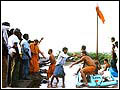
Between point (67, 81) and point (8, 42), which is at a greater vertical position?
point (8, 42)

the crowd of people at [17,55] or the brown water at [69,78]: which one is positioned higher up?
the crowd of people at [17,55]

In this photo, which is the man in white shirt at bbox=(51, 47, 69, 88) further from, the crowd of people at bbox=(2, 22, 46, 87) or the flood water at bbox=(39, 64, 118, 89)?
the crowd of people at bbox=(2, 22, 46, 87)

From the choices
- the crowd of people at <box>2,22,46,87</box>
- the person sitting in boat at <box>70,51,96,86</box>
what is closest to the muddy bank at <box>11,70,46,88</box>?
the crowd of people at <box>2,22,46,87</box>

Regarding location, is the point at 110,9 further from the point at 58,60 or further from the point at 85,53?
the point at 58,60

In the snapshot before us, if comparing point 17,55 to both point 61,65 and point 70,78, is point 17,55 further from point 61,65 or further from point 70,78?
point 70,78

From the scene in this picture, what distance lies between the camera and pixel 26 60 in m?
5.04

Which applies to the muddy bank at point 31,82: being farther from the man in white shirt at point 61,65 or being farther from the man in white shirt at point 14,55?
the man in white shirt at point 61,65

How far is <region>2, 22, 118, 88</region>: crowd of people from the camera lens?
489 centimetres

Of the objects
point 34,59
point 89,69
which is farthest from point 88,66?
point 34,59

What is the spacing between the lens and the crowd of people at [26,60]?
16.0 ft

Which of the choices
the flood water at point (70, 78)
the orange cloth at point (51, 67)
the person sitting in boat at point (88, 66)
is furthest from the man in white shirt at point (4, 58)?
the person sitting in boat at point (88, 66)

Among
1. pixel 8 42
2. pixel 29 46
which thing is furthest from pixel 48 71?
pixel 8 42

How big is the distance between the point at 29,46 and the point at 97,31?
1.23 m

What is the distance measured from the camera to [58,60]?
201 inches
